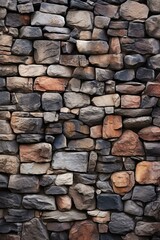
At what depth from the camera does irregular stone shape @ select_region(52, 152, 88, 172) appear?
2.80 meters

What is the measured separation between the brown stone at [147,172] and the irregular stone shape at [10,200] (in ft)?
2.84

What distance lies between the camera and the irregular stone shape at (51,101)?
2.76 m

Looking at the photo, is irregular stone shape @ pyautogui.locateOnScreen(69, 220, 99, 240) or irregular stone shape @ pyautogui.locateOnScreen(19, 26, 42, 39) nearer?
irregular stone shape @ pyautogui.locateOnScreen(19, 26, 42, 39)

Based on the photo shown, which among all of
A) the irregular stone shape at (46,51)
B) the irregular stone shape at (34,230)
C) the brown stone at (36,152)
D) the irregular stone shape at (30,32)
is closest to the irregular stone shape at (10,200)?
the irregular stone shape at (34,230)

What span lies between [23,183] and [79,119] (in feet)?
1.97

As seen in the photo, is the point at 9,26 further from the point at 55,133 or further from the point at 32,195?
the point at 32,195

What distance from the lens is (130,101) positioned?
280 cm

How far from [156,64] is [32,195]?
4.21ft

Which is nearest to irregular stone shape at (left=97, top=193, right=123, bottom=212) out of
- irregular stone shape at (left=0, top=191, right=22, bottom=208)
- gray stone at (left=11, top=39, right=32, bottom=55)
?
irregular stone shape at (left=0, top=191, right=22, bottom=208)

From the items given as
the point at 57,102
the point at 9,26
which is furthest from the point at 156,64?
the point at 9,26

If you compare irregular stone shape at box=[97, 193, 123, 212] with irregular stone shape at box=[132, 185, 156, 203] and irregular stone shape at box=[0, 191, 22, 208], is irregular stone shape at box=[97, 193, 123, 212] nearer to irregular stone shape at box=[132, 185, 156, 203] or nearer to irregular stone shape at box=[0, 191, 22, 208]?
irregular stone shape at box=[132, 185, 156, 203]

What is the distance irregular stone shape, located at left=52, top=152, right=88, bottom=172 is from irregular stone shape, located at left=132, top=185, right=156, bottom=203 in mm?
401

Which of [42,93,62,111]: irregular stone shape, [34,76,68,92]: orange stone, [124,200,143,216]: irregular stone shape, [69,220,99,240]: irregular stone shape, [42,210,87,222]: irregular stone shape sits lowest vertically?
[69,220,99,240]: irregular stone shape

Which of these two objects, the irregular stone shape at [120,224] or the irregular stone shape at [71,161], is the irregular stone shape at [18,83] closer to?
the irregular stone shape at [71,161]
